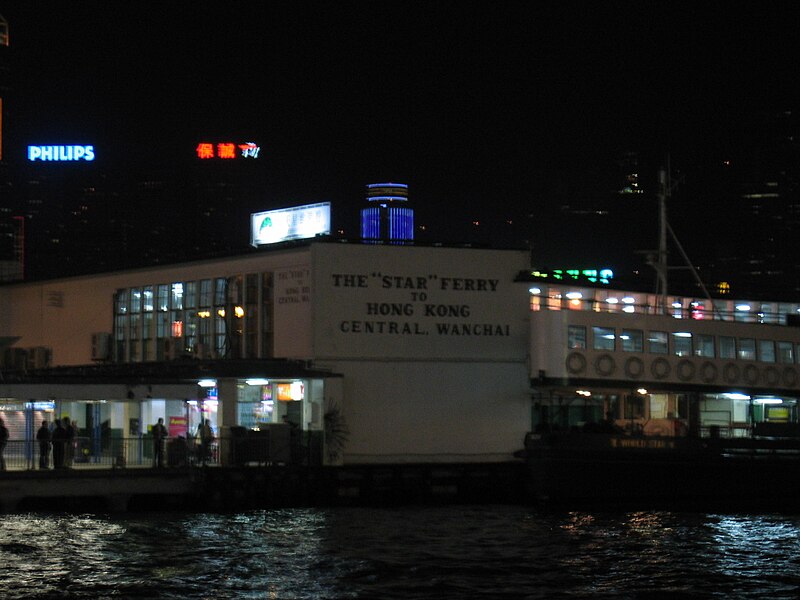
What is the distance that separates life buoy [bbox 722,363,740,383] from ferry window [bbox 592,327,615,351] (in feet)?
19.4

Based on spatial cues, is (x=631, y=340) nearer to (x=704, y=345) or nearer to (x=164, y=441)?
(x=704, y=345)

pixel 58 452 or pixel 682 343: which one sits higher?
pixel 682 343

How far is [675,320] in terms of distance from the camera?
50.2 meters

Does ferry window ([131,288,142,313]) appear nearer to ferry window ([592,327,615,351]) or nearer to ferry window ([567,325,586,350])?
ferry window ([567,325,586,350])

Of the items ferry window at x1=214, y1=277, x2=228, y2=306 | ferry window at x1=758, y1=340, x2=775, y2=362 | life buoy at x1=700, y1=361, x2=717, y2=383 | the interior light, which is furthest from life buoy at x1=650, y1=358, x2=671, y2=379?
ferry window at x1=214, y1=277, x2=228, y2=306

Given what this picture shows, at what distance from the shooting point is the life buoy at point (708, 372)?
5066 centimetres

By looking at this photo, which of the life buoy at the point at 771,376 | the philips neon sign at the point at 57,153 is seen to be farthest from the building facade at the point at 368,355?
the philips neon sign at the point at 57,153

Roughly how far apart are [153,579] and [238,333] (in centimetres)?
2277

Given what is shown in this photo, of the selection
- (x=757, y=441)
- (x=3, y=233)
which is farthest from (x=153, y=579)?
(x=3, y=233)

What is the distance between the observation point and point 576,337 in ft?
156

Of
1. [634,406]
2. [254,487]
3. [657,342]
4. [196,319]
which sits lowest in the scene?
[254,487]

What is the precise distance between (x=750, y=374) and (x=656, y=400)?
391cm

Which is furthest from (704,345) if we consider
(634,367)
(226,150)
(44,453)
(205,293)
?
(226,150)

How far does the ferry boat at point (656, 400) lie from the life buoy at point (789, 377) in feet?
0.19
